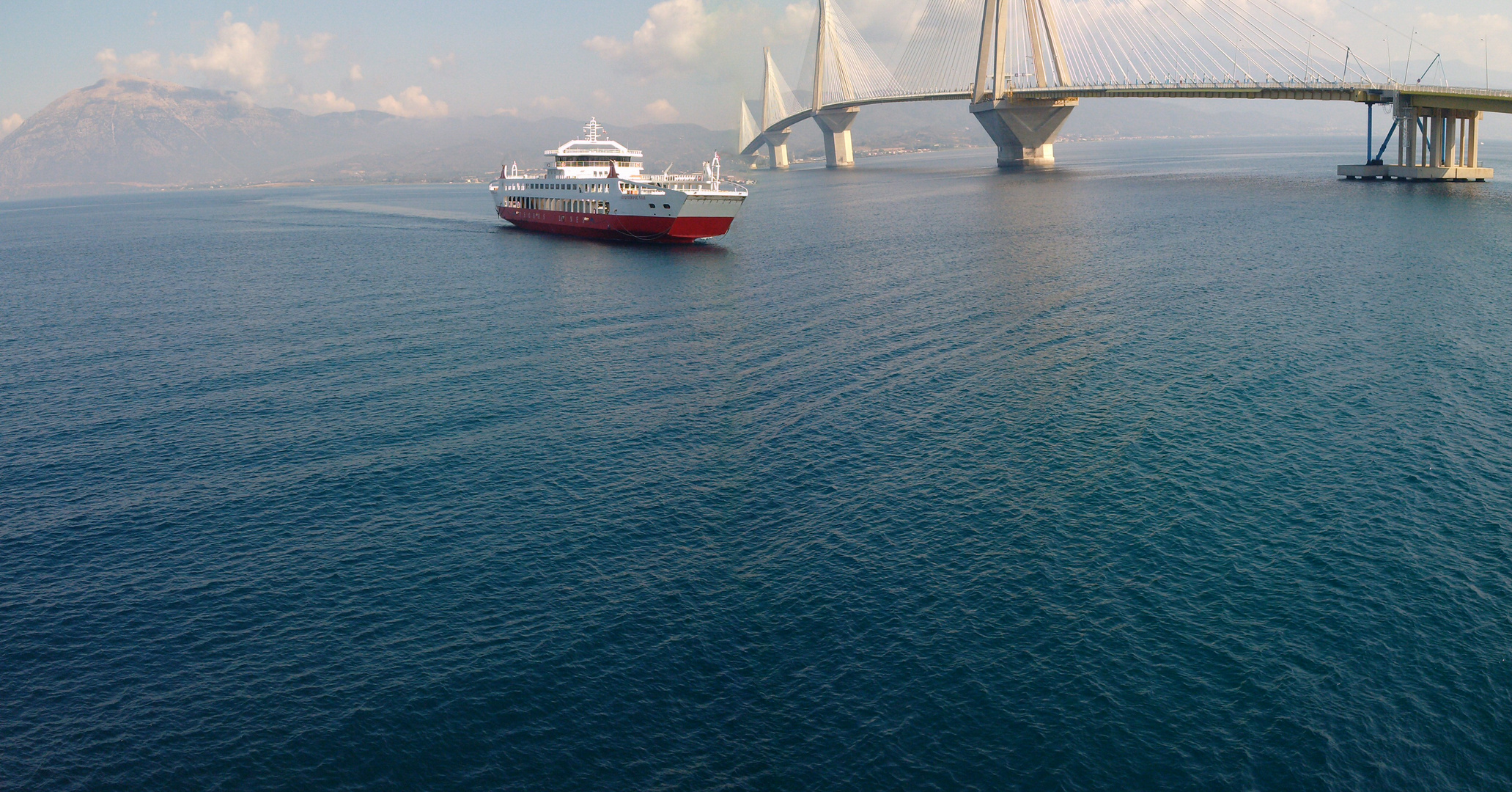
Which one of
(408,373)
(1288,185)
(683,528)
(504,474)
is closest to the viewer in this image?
(683,528)

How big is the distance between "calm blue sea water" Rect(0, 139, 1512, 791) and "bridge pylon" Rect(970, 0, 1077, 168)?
101 m

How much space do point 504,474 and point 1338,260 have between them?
51.2 m

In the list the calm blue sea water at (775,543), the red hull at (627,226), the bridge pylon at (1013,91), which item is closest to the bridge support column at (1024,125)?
the bridge pylon at (1013,91)

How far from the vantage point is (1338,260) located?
2203 inches

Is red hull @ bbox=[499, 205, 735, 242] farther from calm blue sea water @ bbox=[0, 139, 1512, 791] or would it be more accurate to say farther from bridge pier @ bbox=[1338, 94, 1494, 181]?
bridge pier @ bbox=[1338, 94, 1494, 181]

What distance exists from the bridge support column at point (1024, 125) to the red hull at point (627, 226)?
8465 centimetres

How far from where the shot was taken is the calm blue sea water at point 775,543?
1648 centimetres

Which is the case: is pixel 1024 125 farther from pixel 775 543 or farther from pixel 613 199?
pixel 775 543

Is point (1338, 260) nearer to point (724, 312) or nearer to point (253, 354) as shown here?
point (724, 312)

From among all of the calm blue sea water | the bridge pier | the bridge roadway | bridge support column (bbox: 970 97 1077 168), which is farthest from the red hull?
bridge support column (bbox: 970 97 1077 168)

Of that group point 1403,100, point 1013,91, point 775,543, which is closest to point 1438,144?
point 1403,100

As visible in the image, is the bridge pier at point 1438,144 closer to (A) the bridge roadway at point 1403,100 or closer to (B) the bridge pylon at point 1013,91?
(A) the bridge roadway at point 1403,100

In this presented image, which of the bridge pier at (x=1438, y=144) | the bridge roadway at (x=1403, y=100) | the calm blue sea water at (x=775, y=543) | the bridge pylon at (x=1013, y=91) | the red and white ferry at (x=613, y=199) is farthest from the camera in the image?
the bridge pylon at (x=1013, y=91)

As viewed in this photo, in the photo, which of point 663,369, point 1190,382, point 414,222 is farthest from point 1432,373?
point 414,222
